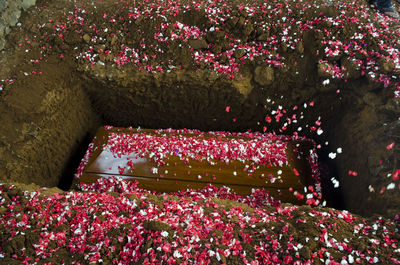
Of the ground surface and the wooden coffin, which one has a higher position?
the ground surface

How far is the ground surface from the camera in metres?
2.48

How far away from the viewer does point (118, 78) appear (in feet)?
12.1

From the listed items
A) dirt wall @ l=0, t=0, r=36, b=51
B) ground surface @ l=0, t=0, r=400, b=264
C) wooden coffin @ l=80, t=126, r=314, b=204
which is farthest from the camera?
dirt wall @ l=0, t=0, r=36, b=51

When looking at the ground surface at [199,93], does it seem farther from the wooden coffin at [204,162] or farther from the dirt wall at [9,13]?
the wooden coffin at [204,162]

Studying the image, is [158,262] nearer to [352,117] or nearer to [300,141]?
[300,141]

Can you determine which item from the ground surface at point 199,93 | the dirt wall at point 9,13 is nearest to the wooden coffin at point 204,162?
the ground surface at point 199,93

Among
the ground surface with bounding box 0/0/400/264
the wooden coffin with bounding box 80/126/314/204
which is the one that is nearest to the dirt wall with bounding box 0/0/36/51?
the ground surface with bounding box 0/0/400/264

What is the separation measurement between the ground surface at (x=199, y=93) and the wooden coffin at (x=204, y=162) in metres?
0.21

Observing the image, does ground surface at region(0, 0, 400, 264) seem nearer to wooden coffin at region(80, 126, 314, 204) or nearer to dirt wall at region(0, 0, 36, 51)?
dirt wall at region(0, 0, 36, 51)

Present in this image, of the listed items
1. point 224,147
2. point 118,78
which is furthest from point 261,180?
point 118,78

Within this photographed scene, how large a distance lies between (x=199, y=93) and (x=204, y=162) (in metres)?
1.06

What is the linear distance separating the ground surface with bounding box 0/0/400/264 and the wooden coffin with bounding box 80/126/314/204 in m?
0.21

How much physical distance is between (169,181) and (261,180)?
1222 mm

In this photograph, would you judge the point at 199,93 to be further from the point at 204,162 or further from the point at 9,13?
the point at 9,13
